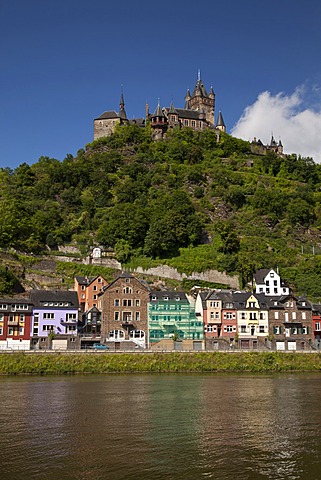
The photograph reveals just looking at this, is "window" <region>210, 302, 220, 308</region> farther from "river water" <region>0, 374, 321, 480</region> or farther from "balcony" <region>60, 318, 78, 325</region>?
"river water" <region>0, 374, 321, 480</region>

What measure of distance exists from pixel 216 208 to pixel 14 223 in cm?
3917

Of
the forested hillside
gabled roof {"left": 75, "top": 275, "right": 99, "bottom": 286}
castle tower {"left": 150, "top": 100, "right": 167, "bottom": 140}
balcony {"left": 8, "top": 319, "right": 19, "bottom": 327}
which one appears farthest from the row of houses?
castle tower {"left": 150, "top": 100, "right": 167, "bottom": 140}

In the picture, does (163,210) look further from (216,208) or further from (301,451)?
(301,451)

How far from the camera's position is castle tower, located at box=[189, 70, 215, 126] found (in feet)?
474

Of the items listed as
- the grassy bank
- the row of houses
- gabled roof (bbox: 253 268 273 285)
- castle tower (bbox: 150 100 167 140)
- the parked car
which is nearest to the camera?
the grassy bank

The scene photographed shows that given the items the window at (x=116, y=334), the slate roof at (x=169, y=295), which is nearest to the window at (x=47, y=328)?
the window at (x=116, y=334)

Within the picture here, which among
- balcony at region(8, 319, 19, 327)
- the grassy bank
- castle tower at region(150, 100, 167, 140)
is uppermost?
castle tower at region(150, 100, 167, 140)

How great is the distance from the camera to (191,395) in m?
37.9

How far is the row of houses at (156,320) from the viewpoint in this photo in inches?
2552

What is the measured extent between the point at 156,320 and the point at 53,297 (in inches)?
514

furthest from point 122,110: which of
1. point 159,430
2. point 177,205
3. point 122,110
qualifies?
point 159,430

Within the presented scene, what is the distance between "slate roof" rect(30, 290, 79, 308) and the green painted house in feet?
31.4

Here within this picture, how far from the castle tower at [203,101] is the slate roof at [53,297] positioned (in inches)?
3378

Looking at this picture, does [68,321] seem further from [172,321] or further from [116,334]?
[172,321]
